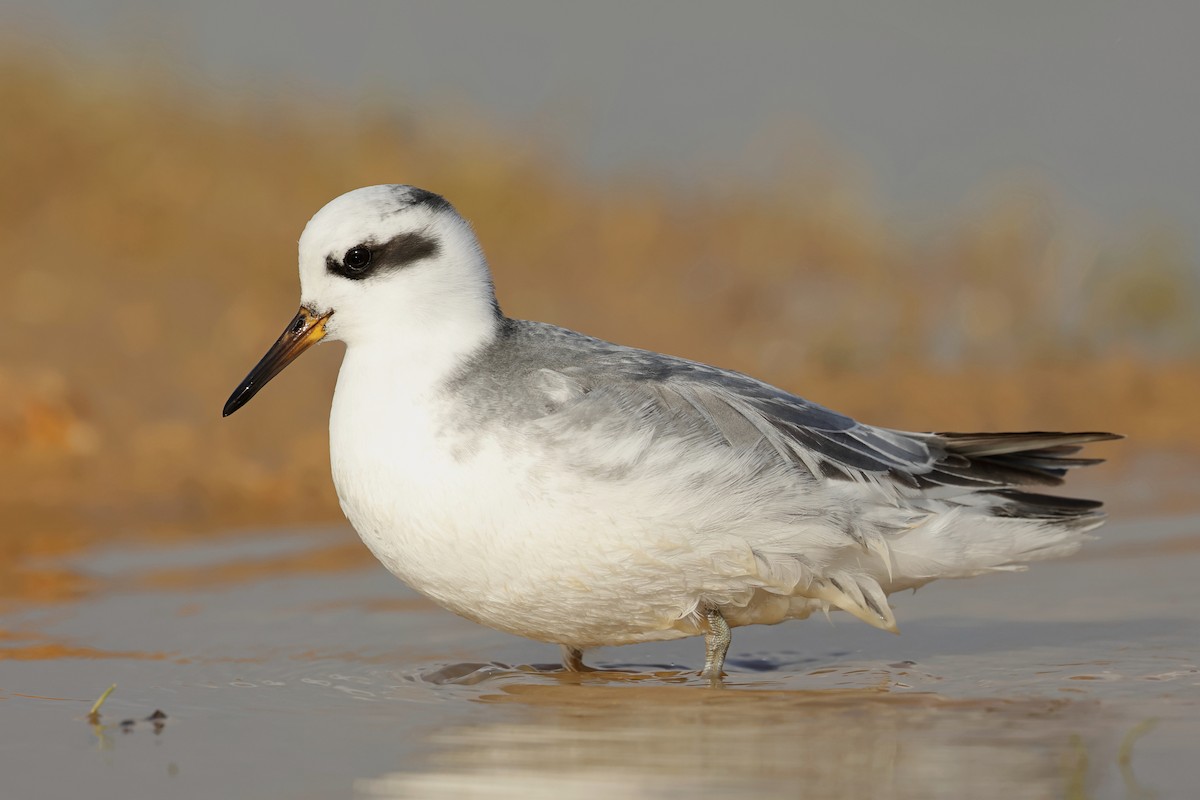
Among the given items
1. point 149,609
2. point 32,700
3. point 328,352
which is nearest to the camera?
point 32,700

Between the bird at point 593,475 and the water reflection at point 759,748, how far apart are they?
42cm

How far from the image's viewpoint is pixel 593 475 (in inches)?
229

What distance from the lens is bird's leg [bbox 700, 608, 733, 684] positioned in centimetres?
634

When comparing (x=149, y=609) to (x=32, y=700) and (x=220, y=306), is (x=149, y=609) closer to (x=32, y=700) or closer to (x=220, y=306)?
(x=32, y=700)

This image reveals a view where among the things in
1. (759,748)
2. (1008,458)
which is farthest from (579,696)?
(1008,458)

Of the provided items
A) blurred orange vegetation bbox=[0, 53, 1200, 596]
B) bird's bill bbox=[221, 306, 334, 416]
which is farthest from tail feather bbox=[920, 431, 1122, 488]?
blurred orange vegetation bbox=[0, 53, 1200, 596]

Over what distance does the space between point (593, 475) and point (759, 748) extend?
1138 mm

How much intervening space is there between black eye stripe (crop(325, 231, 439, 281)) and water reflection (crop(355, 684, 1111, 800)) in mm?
1590

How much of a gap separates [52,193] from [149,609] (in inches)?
271

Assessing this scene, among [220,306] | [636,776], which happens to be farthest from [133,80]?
[636,776]

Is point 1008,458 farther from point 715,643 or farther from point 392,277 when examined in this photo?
point 392,277

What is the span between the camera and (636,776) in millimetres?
4875

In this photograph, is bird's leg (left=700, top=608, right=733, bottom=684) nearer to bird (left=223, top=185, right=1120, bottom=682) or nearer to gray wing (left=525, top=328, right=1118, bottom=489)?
bird (left=223, top=185, right=1120, bottom=682)

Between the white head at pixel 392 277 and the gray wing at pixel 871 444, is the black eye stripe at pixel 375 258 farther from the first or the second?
the gray wing at pixel 871 444
